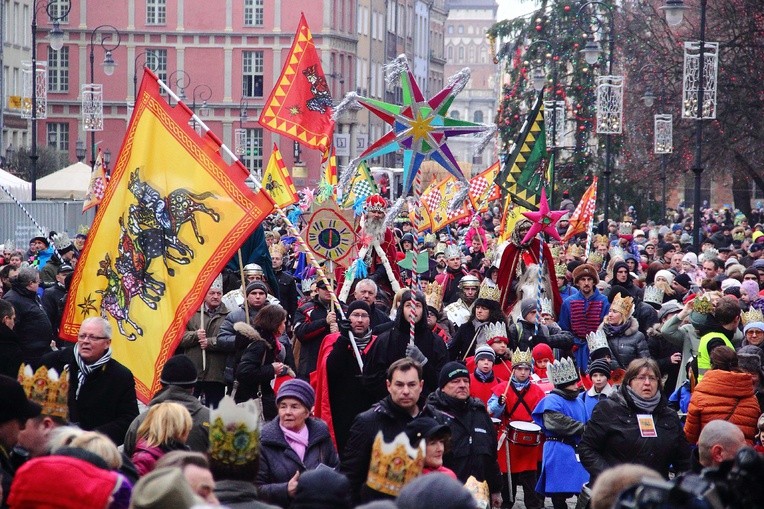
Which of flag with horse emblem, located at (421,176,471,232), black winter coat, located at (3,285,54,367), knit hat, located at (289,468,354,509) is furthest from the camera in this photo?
flag with horse emblem, located at (421,176,471,232)

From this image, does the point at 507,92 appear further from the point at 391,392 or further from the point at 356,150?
the point at 391,392

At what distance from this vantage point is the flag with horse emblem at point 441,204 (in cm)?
2942

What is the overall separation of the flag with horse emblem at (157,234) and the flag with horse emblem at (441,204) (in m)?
18.6

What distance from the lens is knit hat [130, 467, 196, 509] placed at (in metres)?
5.05

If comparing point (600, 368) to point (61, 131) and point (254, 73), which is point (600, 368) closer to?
point (61, 131)

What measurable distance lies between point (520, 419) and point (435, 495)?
19.6ft

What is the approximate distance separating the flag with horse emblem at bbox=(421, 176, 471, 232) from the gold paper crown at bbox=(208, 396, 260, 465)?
2270 centimetres

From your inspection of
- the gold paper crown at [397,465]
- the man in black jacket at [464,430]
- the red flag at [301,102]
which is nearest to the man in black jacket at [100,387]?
the man in black jacket at [464,430]

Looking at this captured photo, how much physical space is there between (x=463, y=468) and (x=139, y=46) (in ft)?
235

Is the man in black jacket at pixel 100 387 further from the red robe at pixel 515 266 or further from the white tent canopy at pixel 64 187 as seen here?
the white tent canopy at pixel 64 187

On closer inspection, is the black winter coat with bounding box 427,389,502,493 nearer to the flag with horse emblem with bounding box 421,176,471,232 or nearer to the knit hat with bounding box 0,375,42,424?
the knit hat with bounding box 0,375,42,424

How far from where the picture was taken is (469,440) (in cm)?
901

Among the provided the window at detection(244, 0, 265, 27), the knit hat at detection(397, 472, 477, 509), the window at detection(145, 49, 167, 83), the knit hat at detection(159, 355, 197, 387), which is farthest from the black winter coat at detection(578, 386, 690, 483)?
the window at detection(244, 0, 265, 27)

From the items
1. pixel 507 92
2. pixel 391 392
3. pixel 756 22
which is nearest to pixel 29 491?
pixel 391 392
